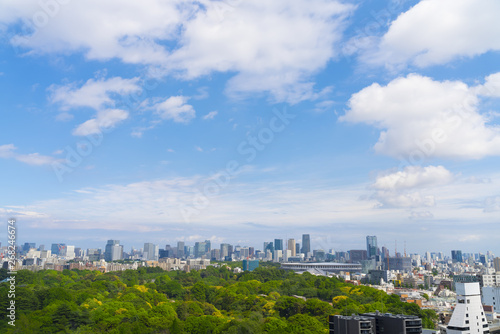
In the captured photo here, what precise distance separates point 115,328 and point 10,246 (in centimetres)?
1215

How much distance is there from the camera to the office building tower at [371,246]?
15332 cm

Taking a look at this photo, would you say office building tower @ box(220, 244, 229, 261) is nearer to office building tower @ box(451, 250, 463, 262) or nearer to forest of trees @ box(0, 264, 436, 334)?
office building tower @ box(451, 250, 463, 262)

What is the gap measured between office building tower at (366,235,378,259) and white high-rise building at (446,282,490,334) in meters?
135

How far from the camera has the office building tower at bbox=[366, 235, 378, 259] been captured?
6036 inches

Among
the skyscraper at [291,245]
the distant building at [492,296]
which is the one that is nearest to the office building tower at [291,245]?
the skyscraper at [291,245]

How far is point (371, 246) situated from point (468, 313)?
143164 millimetres

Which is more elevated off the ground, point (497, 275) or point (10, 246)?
point (10, 246)

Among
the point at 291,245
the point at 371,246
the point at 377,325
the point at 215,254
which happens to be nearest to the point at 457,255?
the point at 371,246

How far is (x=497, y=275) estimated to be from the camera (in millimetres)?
64625

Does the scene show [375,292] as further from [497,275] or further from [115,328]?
[497,275]

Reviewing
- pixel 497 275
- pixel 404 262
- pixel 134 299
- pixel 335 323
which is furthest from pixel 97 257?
pixel 335 323

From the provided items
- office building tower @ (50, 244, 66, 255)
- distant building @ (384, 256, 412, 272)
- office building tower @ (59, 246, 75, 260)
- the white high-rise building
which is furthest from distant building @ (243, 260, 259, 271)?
office building tower @ (50, 244, 66, 255)

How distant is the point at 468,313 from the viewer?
21.8 m

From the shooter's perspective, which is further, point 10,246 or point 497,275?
point 497,275
